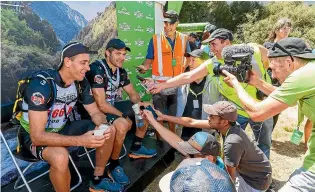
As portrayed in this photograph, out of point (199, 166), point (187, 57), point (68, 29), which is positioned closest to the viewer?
point (199, 166)

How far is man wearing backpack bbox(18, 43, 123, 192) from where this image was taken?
2576 mm

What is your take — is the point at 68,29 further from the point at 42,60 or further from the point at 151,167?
the point at 151,167

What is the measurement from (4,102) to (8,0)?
1209mm

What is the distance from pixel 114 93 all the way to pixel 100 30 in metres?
1.54

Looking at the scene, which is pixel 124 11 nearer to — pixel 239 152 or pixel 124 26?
pixel 124 26

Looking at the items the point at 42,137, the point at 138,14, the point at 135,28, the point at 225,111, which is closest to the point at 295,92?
the point at 225,111

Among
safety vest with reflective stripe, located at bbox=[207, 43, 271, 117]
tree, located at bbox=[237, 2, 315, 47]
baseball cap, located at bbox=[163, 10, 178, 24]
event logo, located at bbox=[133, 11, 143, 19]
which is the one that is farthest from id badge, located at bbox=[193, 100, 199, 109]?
tree, located at bbox=[237, 2, 315, 47]

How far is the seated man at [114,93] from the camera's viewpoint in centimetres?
333

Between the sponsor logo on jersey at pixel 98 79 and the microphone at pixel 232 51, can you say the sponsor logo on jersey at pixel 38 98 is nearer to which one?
the sponsor logo on jersey at pixel 98 79

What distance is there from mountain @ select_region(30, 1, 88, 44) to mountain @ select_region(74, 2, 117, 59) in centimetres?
15

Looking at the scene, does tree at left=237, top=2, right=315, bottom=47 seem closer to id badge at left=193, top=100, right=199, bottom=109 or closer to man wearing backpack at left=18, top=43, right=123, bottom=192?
id badge at left=193, top=100, right=199, bottom=109

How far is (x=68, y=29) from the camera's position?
13.5 ft

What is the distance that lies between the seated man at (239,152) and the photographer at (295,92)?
0.30 m

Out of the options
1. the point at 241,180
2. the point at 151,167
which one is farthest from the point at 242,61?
the point at 151,167
